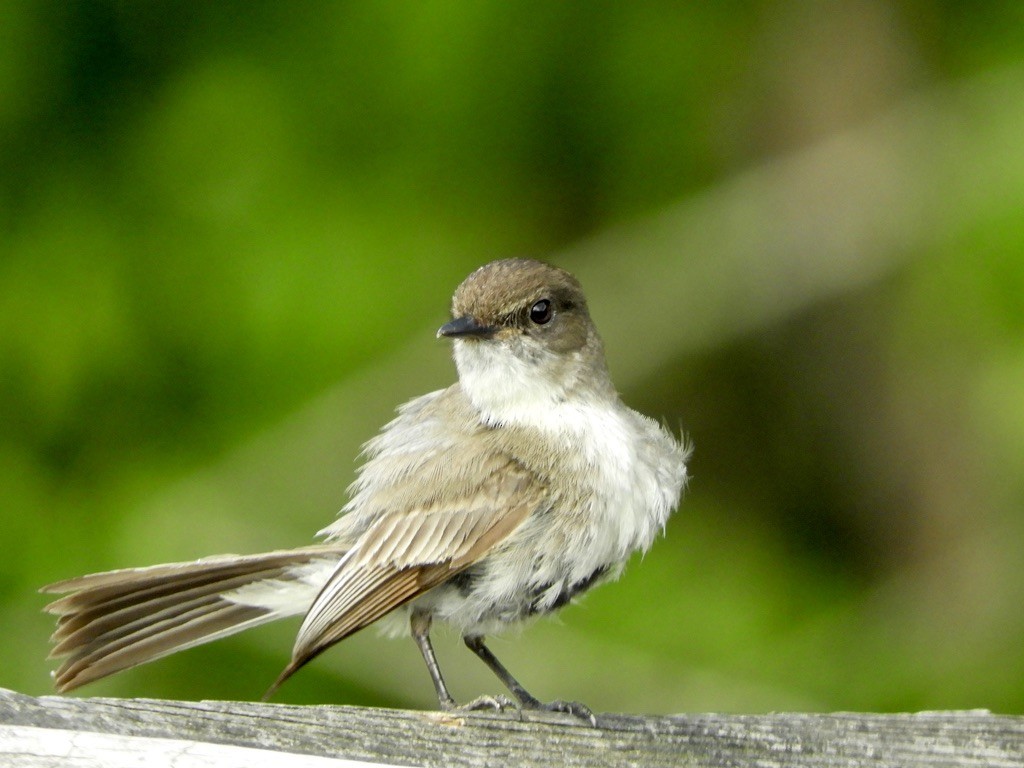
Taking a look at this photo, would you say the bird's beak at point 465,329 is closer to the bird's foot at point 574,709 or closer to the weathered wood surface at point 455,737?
the bird's foot at point 574,709

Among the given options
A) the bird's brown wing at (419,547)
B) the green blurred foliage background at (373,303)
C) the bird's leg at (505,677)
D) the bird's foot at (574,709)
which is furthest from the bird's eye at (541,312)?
the bird's foot at (574,709)

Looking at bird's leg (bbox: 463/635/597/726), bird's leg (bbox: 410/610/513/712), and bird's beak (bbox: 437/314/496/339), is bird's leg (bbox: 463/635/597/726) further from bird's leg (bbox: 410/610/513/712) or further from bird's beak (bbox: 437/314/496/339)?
bird's beak (bbox: 437/314/496/339)

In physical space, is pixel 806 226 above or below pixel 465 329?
above

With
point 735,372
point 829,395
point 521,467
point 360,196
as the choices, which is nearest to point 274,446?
point 360,196

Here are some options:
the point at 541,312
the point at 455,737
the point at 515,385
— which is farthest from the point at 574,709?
the point at 541,312

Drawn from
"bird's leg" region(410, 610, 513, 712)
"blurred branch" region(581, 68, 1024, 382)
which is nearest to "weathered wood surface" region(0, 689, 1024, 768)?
"bird's leg" region(410, 610, 513, 712)

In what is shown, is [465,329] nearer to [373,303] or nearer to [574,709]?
[373,303]
